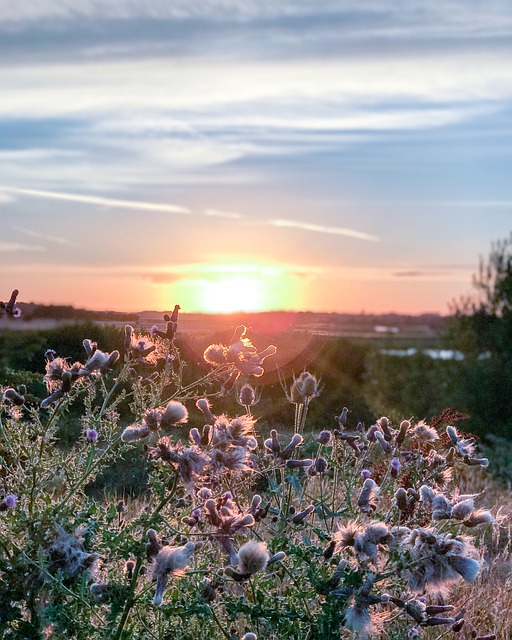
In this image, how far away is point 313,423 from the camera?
11.1m

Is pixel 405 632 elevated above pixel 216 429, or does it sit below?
below

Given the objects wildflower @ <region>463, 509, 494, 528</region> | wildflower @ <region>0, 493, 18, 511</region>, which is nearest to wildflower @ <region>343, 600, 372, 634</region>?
wildflower @ <region>463, 509, 494, 528</region>

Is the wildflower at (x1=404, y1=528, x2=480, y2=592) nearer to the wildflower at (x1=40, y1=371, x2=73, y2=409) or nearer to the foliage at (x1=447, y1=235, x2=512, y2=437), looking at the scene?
the wildflower at (x1=40, y1=371, x2=73, y2=409)

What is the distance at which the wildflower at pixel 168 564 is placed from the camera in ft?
10.7

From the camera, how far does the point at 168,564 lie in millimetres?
3264

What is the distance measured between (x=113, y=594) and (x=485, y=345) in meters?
19.9

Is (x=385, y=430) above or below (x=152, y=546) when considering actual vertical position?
above

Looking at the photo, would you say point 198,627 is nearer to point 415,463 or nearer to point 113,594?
point 113,594

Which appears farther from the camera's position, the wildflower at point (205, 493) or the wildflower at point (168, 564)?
the wildflower at point (205, 493)

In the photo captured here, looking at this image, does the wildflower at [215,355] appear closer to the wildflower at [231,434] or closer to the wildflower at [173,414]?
the wildflower at [231,434]

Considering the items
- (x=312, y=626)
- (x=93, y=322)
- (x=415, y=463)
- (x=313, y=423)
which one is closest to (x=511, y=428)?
(x=313, y=423)

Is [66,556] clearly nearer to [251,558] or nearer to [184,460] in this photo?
[184,460]

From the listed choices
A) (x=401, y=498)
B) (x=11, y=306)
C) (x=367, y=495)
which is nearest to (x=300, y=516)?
(x=367, y=495)

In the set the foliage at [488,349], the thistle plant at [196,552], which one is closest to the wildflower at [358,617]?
the thistle plant at [196,552]
